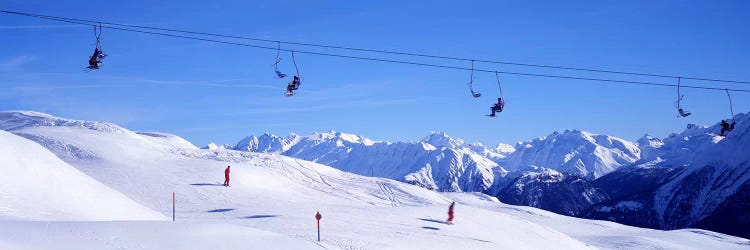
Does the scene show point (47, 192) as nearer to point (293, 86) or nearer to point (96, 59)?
point (96, 59)

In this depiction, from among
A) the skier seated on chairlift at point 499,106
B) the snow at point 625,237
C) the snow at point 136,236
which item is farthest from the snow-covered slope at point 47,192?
the snow at point 625,237

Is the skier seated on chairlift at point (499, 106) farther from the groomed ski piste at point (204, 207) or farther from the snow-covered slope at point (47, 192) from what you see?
the snow-covered slope at point (47, 192)

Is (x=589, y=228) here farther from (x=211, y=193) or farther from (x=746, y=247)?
(x=211, y=193)

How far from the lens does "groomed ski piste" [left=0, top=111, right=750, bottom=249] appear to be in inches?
768

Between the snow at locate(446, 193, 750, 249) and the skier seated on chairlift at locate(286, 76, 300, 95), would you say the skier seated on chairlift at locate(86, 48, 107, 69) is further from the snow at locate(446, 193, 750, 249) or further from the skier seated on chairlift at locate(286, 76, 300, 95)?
the snow at locate(446, 193, 750, 249)

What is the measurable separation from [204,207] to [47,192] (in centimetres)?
1058

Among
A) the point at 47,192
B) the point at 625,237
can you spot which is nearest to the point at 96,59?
the point at 47,192

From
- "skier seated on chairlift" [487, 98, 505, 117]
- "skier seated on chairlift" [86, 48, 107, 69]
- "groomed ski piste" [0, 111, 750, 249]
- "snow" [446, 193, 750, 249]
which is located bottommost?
"snow" [446, 193, 750, 249]

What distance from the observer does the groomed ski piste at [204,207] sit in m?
19.5

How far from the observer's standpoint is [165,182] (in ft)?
143

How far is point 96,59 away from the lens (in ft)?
92.8

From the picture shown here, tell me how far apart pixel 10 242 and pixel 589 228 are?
2767 inches

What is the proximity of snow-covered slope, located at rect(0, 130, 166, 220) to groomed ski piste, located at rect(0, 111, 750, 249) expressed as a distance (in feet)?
0.27

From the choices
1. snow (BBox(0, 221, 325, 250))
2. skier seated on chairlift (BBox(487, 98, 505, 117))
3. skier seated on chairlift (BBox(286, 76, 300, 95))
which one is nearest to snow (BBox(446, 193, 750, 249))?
skier seated on chairlift (BBox(487, 98, 505, 117))
